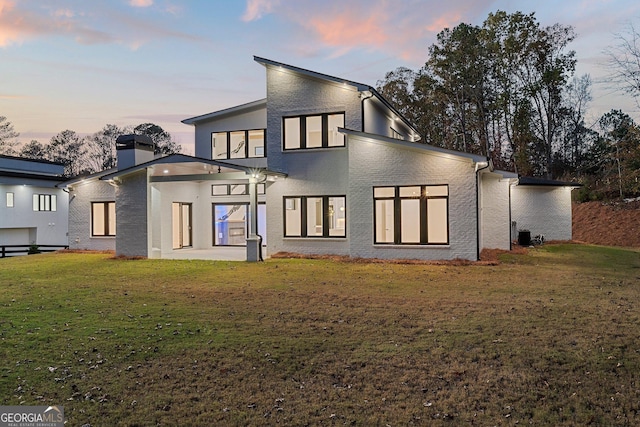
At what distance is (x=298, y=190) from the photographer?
1692 centimetres

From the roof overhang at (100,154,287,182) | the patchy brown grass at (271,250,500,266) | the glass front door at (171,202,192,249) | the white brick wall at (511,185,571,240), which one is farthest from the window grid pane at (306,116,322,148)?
the white brick wall at (511,185,571,240)

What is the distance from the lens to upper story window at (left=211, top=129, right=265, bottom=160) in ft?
62.5

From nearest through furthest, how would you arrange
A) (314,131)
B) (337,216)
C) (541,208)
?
(337,216) → (314,131) → (541,208)

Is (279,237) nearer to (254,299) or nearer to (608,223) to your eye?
(254,299)

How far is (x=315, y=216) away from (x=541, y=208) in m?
12.7

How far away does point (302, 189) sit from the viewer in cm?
1688

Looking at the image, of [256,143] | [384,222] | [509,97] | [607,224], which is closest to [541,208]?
[607,224]

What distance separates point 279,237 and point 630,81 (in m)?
14.2

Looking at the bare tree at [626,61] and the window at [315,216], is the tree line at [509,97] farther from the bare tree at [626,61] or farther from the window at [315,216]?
the window at [315,216]

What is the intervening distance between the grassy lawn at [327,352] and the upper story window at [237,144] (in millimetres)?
9408

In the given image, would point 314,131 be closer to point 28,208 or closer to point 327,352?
point 327,352

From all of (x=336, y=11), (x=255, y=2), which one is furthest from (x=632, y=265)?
(x=255, y=2)

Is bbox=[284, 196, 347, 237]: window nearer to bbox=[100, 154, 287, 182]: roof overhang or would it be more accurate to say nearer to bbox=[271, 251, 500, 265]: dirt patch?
bbox=[271, 251, 500, 265]: dirt patch

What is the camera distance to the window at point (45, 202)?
29.5 m
